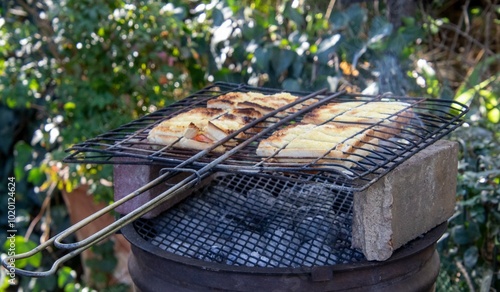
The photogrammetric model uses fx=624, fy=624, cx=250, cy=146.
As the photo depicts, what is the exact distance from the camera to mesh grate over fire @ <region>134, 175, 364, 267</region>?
1.75m

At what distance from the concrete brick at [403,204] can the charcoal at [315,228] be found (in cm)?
15

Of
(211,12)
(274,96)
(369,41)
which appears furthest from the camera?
(211,12)

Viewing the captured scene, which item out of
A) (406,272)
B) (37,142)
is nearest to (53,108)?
(37,142)

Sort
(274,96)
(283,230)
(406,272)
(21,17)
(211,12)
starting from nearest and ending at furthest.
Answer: (406,272) → (283,230) → (274,96) → (211,12) → (21,17)

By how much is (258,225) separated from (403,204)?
49 cm

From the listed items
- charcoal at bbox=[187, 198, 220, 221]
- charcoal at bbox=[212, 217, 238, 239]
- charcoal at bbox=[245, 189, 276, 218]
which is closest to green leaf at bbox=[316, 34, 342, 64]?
charcoal at bbox=[245, 189, 276, 218]

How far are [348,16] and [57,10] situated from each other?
147 cm

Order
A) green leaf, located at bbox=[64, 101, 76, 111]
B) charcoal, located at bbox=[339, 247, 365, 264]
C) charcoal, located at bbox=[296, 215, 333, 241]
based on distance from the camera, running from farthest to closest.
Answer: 1. green leaf, located at bbox=[64, 101, 76, 111]
2. charcoal, located at bbox=[296, 215, 333, 241]
3. charcoal, located at bbox=[339, 247, 365, 264]

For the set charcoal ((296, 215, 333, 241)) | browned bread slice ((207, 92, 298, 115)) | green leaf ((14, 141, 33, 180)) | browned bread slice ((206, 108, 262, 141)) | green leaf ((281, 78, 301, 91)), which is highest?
browned bread slice ((206, 108, 262, 141))

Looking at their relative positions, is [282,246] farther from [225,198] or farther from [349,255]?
[225,198]

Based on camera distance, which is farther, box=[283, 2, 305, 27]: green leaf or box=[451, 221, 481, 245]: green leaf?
box=[283, 2, 305, 27]: green leaf

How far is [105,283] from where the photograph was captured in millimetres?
3676

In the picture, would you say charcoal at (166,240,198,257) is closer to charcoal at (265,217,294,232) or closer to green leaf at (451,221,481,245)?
charcoal at (265,217,294,232)

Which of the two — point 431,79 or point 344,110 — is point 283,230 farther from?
point 431,79
